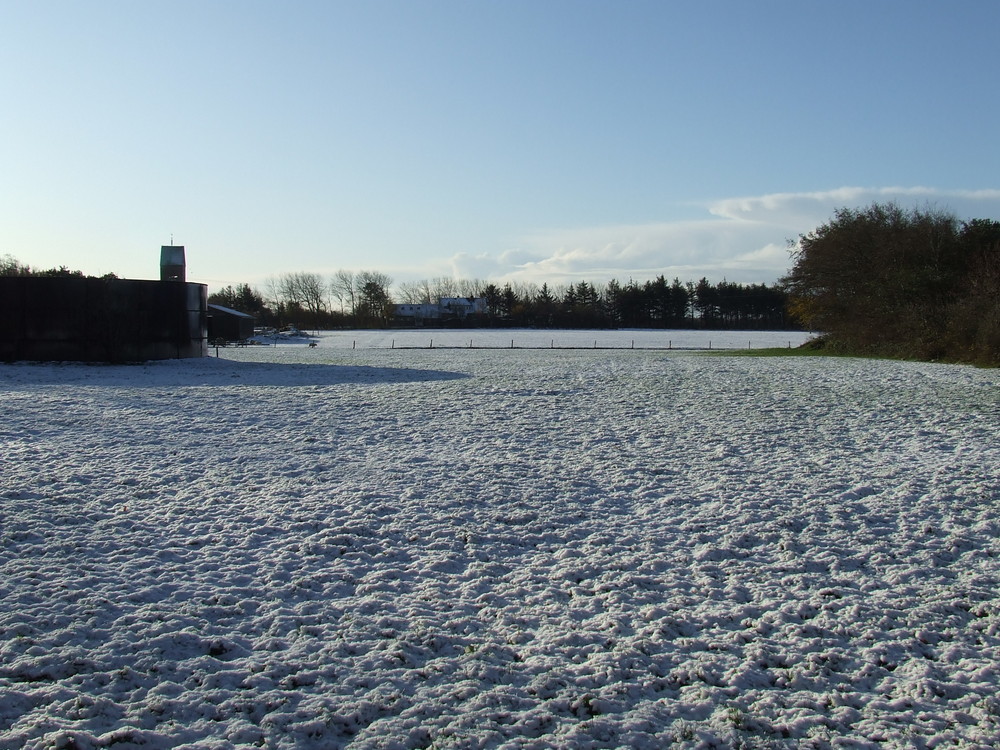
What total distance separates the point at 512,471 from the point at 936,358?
2742 cm

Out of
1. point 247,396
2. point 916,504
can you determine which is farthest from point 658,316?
point 916,504

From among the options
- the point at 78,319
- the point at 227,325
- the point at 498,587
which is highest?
the point at 227,325

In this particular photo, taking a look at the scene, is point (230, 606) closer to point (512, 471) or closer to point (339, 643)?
point (339, 643)

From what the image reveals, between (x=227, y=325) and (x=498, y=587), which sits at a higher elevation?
(x=227, y=325)

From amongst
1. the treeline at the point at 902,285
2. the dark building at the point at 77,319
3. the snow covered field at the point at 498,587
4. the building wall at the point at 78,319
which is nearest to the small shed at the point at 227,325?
the building wall at the point at 78,319

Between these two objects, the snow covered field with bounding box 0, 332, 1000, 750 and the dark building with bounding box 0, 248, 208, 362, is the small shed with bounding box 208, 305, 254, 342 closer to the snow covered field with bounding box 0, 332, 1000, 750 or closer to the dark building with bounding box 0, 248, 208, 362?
the dark building with bounding box 0, 248, 208, 362

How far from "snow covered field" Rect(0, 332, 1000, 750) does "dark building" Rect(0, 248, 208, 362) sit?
1644 cm

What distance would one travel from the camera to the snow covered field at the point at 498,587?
→ 14.9 feet

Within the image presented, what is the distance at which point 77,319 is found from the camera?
93.2 feet

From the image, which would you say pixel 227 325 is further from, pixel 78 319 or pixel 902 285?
pixel 902 285

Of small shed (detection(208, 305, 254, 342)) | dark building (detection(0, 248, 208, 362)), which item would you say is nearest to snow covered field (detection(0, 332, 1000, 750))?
dark building (detection(0, 248, 208, 362))

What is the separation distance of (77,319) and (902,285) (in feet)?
115

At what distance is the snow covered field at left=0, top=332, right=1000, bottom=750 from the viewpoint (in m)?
4.53

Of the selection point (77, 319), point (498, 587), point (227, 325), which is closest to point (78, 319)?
point (77, 319)
